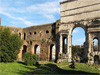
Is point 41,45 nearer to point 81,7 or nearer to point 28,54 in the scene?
point 28,54

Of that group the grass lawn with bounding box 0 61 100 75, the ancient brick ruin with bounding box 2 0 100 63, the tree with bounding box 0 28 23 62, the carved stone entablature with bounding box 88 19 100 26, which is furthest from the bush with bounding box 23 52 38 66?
the carved stone entablature with bounding box 88 19 100 26

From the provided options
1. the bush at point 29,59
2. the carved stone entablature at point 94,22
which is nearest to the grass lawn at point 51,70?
the bush at point 29,59

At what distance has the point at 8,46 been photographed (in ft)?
55.4

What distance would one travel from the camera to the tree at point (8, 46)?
1644 centimetres

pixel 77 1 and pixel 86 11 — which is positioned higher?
pixel 77 1

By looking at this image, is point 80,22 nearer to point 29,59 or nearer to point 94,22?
point 94,22

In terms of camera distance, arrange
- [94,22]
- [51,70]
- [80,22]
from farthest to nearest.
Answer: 1. [80,22]
2. [94,22]
3. [51,70]

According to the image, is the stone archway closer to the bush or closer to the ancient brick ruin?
the ancient brick ruin

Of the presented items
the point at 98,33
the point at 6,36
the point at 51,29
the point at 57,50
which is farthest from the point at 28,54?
the point at 98,33

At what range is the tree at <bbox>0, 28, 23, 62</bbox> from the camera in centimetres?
1644

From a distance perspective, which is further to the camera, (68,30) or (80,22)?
(68,30)

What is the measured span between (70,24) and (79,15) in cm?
179

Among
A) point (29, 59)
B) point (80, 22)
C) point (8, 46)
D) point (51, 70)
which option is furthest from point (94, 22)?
point (8, 46)

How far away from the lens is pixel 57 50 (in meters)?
20.3
